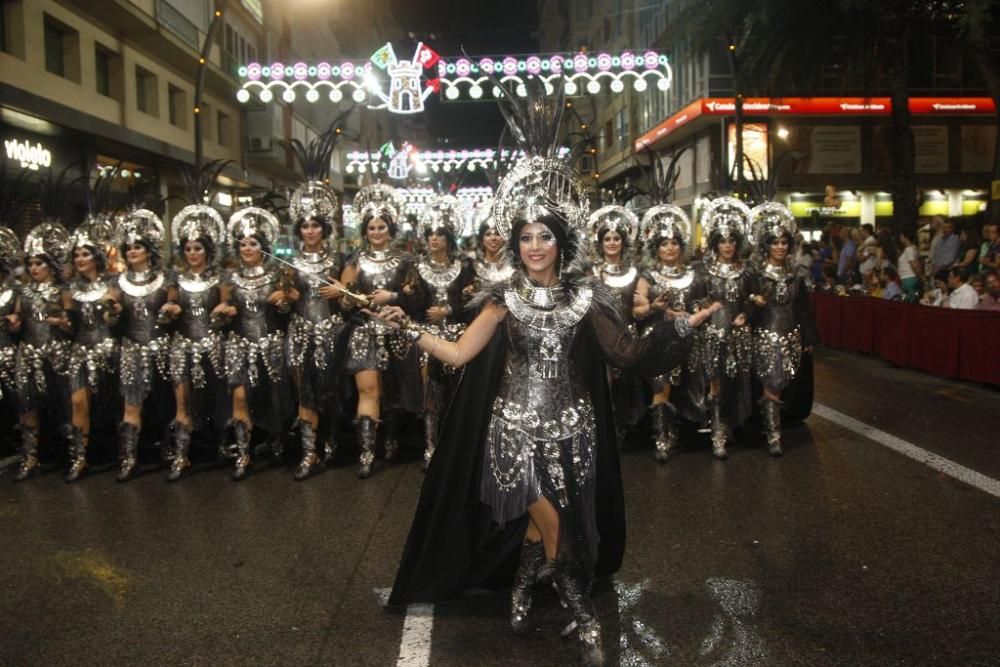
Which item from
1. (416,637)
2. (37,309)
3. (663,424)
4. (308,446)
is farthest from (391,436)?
(416,637)

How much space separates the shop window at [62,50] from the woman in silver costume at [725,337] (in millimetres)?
15362

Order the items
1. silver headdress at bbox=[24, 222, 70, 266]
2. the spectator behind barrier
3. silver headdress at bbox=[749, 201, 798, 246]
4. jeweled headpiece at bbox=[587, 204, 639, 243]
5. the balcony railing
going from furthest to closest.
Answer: the balcony railing → the spectator behind barrier → jeweled headpiece at bbox=[587, 204, 639, 243] → silver headdress at bbox=[749, 201, 798, 246] → silver headdress at bbox=[24, 222, 70, 266]

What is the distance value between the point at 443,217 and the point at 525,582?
14.4 feet

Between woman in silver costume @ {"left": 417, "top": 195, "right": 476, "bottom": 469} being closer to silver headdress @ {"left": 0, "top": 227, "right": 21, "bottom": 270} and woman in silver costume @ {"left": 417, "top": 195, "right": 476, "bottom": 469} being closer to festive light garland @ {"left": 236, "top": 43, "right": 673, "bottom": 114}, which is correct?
silver headdress @ {"left": 0, "top": 227, "right": 21, "bottom": 270}

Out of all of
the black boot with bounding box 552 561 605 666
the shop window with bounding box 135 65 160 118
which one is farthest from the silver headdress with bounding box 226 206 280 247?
the shop window with bounding box 135 65 160 118

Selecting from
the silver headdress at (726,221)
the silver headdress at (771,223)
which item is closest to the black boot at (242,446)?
the silver headdress at (726,221)

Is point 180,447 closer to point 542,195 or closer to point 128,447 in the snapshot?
point 128,447

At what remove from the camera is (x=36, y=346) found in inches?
282

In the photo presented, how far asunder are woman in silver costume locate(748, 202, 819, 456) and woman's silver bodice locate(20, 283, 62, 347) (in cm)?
586

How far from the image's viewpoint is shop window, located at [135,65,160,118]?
22625 millimetres

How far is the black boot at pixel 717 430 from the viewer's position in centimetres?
739

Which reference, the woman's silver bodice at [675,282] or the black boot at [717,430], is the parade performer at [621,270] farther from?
the black boot at [717,430]

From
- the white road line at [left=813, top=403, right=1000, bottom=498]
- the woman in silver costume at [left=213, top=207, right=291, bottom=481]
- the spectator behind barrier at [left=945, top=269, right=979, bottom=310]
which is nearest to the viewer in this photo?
the white road line at [left=813, top=403, right=1000, bottom=498]

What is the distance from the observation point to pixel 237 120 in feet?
103
